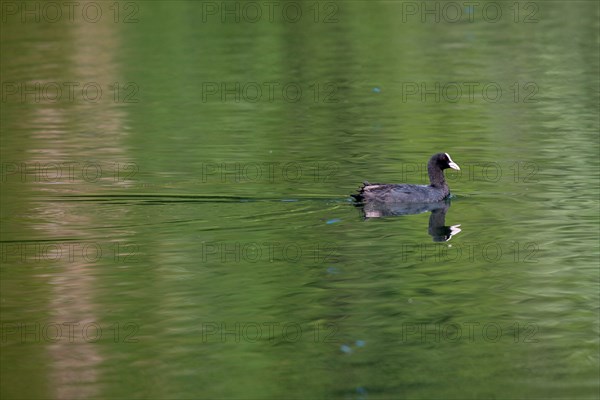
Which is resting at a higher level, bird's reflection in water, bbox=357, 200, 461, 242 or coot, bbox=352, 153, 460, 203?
coot, bbox=352, 153, 460, 203

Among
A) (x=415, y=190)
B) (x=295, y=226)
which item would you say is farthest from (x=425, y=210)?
(x=295, y=226)

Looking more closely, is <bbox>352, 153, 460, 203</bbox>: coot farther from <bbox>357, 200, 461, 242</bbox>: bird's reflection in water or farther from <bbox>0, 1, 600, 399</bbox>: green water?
<bbox>0, 1, 600, 399</bbox>: green water

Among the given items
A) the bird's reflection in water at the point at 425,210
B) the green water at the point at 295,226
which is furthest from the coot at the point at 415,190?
the green water at the point at 295,226

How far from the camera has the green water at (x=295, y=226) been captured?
392 inches

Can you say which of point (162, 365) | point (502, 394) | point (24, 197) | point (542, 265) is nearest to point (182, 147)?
point (24, 197)

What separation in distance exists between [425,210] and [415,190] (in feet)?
0.93

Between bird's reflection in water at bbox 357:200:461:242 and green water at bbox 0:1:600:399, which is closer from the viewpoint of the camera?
green water at bbox 0:1:600:399

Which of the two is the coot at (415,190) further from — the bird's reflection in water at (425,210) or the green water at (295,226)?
the green water at (295,226)

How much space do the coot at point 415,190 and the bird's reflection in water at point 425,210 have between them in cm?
6

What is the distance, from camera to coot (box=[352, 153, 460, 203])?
1538cm

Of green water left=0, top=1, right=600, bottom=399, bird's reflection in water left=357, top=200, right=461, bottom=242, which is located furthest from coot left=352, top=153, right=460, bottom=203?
green water left=0, top=1, right=600, bottom=399

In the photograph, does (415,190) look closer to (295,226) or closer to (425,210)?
(425,210)

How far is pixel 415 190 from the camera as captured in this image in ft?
52.0

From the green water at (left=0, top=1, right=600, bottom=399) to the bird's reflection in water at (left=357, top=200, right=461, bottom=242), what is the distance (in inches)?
5.7
